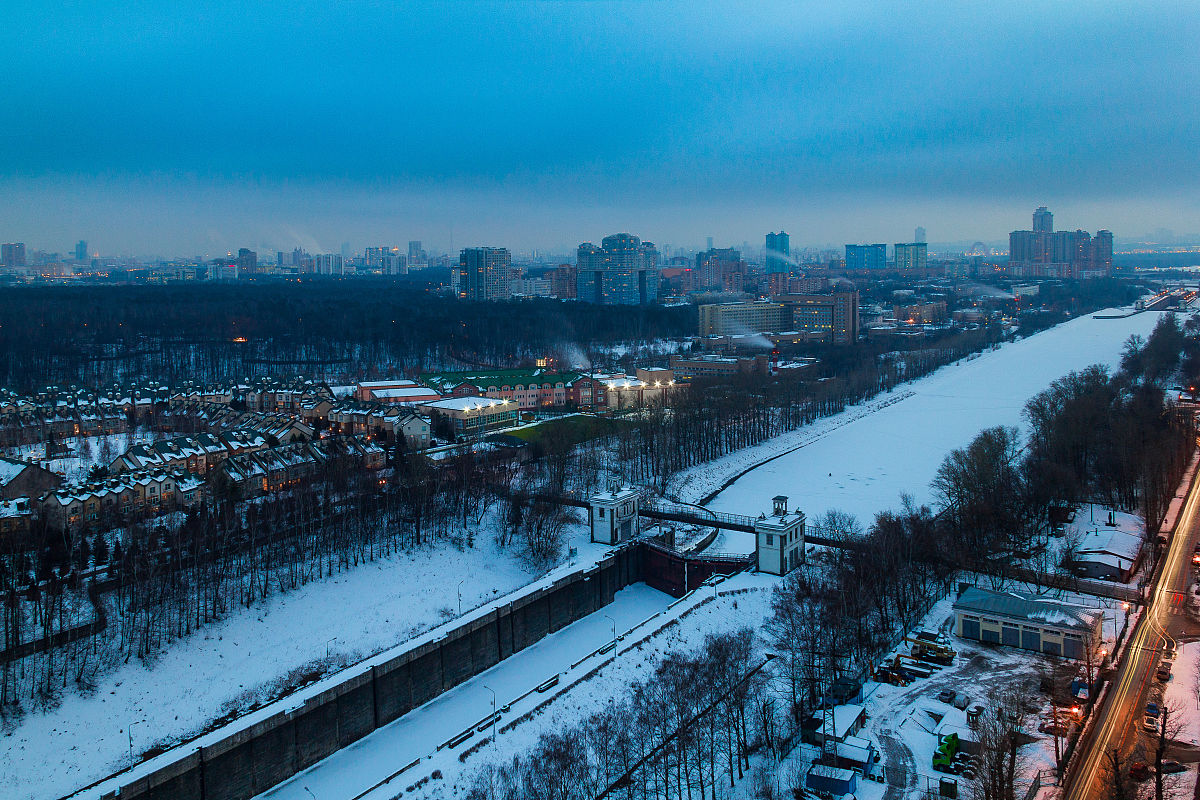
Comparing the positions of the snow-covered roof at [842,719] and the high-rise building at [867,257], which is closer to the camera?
the snow-covered roof at [842,719]

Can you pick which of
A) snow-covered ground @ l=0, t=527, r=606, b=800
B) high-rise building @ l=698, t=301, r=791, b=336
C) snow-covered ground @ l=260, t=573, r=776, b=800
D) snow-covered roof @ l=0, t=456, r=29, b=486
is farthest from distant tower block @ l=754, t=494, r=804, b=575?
high-rise building @ l=698, t=301, r=791, b=336

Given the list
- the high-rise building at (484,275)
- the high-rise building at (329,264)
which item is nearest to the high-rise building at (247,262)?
the high-rise building at (329,264)

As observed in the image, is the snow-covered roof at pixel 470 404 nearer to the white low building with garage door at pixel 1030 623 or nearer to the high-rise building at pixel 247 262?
the white low building with garage door at pixel 1030 623

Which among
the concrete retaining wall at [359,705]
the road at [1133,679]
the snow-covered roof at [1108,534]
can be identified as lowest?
the concrete retaining wall at [359,705]

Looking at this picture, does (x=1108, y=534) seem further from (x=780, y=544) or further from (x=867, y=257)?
(x=867, y=257)

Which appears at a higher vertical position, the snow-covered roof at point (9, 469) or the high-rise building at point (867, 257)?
the high-rise building at point (867, 257)

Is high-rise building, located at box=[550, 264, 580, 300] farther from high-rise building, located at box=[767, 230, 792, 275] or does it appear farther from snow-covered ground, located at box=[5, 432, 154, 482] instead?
snow-covered ground, located at box=[5, 432, 154, 482]
